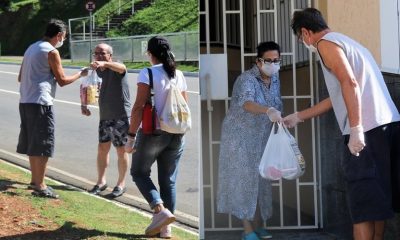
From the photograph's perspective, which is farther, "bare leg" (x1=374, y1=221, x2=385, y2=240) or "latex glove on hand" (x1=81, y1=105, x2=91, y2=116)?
"latex glove on hand" (x1=81, y1=105, x2=91, y2=116)

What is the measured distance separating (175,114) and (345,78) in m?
1.21

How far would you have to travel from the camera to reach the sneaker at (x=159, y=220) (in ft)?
16.0

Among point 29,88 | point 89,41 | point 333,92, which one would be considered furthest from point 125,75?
point 333,92

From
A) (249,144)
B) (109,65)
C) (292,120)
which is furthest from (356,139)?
(109,65)

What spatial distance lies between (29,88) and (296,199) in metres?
2.35

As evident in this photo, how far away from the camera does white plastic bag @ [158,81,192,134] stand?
4.81m

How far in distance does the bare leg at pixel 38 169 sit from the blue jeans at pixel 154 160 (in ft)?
1.98

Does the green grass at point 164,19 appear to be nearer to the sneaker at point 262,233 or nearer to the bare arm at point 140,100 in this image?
the bare arm at point 140,100

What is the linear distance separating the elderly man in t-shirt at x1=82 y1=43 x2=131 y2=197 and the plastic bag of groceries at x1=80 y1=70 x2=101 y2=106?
0.03m

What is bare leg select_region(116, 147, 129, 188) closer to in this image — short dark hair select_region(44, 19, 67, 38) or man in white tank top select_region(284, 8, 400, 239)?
short dark hair select_region(44, 19, 67, 38)

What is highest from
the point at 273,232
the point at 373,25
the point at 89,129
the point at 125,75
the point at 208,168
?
the point at 373,25

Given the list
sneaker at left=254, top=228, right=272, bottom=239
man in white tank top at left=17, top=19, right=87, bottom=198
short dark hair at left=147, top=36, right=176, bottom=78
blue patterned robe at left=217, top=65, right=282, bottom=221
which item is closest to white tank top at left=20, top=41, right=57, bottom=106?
man in white tank top at left=17, top=19, right=87, bottom=198

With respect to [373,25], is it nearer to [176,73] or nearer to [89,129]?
[176,73]

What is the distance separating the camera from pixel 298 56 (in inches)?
248
